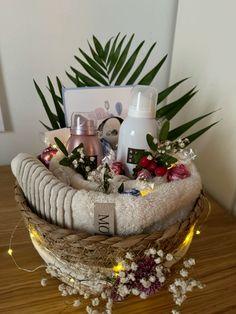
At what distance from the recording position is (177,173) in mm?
465

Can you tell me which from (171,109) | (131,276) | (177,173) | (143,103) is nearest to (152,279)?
(131,276)

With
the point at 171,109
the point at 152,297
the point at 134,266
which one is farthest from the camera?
the point at 171,109

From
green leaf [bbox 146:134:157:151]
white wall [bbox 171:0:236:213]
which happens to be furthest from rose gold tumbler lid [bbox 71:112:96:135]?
white wall [bbox 171:0:236:213]

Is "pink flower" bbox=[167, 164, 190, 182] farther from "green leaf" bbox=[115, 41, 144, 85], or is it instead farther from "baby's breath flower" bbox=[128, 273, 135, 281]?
"green leaf" bbox=[115, 41, 144, 85]

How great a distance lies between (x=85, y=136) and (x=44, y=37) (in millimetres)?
415

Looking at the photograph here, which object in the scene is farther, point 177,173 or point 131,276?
point 177,173

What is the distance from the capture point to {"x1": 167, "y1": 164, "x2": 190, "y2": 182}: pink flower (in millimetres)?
461

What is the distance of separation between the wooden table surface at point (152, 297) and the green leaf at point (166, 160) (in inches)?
7.5

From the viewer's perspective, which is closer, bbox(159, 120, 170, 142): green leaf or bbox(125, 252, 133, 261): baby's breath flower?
bbox(125, 252, 133, 261): baby's breath flower

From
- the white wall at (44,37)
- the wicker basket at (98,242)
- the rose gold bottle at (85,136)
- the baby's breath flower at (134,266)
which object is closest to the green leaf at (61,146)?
the rose gold bottle at (85,136)

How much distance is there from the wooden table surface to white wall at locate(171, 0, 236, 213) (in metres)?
0.16

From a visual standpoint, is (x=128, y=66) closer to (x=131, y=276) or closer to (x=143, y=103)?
(x=143, y=103)

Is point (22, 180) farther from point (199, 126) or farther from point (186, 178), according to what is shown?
point (199, 126)

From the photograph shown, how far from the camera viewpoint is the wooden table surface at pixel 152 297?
43 cm
